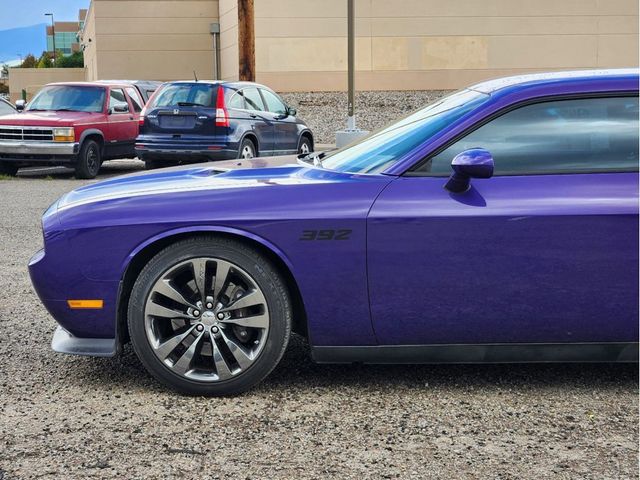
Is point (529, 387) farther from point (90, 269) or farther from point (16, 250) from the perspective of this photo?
point (16, 250)

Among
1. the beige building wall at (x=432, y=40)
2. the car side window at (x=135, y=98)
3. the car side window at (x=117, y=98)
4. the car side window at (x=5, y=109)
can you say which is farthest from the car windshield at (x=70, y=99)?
the beige building wall at (x=432, y=40)

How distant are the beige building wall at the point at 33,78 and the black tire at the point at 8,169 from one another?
54934mm

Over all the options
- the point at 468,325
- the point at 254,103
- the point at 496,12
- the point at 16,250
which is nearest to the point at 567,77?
the point at 468,325

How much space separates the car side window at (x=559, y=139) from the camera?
13.8 ft

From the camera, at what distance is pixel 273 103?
1692 cm

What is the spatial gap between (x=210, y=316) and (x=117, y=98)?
14447 mm

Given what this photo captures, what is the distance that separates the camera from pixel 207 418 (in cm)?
400

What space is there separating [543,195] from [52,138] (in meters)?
13.4

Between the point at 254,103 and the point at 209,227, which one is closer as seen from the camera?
A: the point at 209,227

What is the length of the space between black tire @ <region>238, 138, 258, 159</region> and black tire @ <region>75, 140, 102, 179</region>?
115 inches

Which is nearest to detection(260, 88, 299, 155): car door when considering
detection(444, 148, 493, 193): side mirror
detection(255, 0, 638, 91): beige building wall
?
detection(444, 148, 493, 193): side mirror

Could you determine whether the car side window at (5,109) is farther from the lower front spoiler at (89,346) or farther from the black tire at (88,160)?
the lower front spoiler at (89,346)

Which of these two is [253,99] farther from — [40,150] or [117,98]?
[40,150]

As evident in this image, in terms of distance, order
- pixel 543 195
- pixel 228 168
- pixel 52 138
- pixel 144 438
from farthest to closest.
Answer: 1. pixel 52 138
2. pixel 228 168
3. pixel 543 195
4. pixel 144 438
